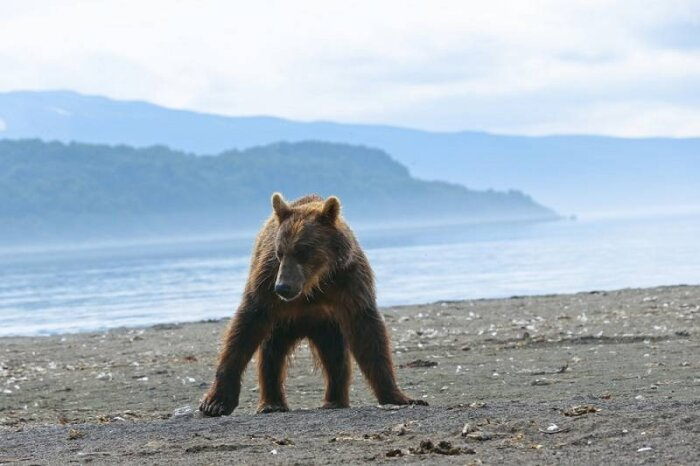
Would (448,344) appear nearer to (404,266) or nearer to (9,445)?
(9,445)

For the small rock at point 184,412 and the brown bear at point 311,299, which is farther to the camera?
the small rock at point 184,412

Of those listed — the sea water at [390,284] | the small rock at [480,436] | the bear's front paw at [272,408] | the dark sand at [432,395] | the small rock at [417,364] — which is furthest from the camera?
the sea water at [390,284]

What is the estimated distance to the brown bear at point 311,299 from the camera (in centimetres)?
970

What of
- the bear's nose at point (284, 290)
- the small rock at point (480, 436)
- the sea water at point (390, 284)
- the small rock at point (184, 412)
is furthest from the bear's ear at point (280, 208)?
the sea water at point (390, 284)

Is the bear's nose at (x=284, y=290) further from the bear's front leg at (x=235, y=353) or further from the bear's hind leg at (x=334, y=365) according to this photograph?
the bear's hind leg at (x=334, y=365)

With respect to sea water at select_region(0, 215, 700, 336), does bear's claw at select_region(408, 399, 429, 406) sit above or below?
below

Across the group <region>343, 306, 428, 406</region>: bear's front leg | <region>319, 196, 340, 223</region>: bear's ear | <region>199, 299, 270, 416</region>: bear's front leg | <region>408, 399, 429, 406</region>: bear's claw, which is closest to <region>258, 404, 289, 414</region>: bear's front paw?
<region>199, 299, 270, 416</region>: bear's front leg

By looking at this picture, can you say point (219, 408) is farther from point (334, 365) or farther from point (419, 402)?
point (419, 402)

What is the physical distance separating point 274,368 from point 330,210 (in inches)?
65.2

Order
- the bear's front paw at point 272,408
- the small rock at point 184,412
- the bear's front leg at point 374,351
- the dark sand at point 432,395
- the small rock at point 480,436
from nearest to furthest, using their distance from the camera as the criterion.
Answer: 1. the dark sand at point 432,395
2. the small rock at point 480,436
3. the bear's front leg at point 374,351
4. the bear's front paw at point 272,408
5. the small rock at point 184,412

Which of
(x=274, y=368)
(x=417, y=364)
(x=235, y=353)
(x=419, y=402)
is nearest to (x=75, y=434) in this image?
(x=235, y=353)

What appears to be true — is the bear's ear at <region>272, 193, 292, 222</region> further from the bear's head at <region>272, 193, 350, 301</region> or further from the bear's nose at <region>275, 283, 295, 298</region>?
the bear's nose at <region>275, 283, 295, 298</region>

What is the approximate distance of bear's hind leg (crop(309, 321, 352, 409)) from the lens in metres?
10.7

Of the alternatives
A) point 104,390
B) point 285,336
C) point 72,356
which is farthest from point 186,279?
point 285,336
